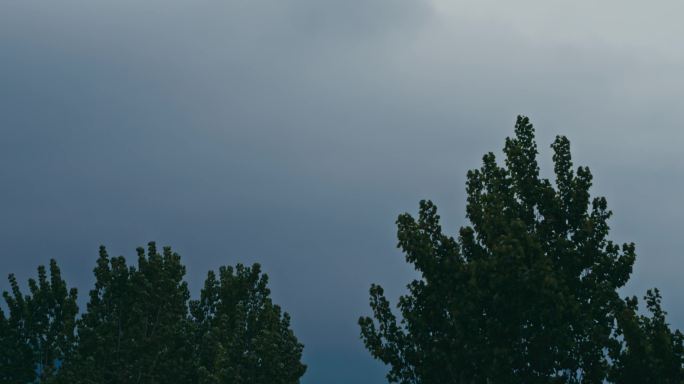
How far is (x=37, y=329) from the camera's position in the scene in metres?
37.4

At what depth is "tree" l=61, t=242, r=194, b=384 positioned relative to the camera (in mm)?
32469

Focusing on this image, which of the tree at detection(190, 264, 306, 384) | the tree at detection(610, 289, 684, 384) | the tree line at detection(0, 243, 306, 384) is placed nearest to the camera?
the tree at detection(610, 289, 684, 384)

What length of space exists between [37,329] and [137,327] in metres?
7.22

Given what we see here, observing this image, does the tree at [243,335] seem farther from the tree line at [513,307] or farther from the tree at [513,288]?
the tree at [513,288]

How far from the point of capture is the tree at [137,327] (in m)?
32.5

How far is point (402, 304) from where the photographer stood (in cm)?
2361

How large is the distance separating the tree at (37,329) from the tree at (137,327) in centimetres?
185

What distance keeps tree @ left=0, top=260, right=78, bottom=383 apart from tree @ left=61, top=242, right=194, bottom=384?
1846mm

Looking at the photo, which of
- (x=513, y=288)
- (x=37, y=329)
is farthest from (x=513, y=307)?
(x=37, y=329)

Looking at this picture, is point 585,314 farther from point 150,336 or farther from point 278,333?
point 150,336

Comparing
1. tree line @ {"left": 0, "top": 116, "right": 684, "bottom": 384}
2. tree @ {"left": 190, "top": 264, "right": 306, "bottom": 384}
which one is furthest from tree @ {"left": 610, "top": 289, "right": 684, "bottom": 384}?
tree @ {"left": 190, "top": 264, "right": 306, "bottom": 384}

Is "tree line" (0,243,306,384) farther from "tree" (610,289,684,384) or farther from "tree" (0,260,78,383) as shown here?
"tree" (610,289,684,384)

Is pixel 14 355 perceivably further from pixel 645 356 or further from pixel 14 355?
pixel 645 356

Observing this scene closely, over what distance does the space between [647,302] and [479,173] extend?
619 cm
